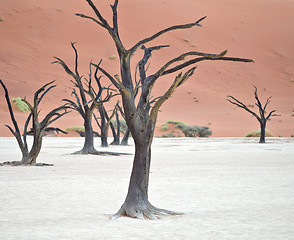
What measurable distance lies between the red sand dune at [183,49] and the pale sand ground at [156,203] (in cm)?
2725

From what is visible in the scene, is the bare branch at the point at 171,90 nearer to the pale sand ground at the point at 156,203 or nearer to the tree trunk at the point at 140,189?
the tree trunk at the point at 140,189

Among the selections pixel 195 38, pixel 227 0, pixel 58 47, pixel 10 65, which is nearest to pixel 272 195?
pixel 10 65

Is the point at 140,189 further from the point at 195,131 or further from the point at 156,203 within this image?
the point at 195,131

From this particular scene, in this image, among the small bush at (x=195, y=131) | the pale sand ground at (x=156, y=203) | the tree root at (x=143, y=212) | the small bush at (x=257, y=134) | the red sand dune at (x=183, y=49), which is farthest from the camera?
the red sand dune at (x=183, y=49)

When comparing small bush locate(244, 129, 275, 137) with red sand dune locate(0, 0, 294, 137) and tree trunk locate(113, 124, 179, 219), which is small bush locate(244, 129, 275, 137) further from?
tree trunk locate(113, 124, 179, 219)

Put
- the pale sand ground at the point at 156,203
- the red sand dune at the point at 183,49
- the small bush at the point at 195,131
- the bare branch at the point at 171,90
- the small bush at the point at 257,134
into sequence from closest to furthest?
1. the pale sand ground at the point at 156,203
2. the bare branch at the point at 171,90
3. the small bush at the point at 257,134
4. the small bush at the point at 195,131
5. the red sand dune at the point at 183,49

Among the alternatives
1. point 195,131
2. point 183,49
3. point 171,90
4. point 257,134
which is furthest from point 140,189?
point 183,49

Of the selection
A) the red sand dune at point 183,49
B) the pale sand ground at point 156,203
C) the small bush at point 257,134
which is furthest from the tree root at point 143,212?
the small bush at point 257,134

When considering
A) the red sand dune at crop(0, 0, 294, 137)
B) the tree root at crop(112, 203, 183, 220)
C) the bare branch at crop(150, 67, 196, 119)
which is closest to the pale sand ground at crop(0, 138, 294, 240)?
the tree root at crop(112, 203, 183, 220)

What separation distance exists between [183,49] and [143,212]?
60.4 m

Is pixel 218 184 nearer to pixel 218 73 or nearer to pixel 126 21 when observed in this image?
pixel 218 73

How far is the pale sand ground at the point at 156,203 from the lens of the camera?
5.37 meters

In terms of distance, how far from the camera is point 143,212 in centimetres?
631

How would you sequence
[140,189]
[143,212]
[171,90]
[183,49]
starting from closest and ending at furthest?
1. [171,90]
2. [143,212]
3. [140,189]
4. [183,49]
